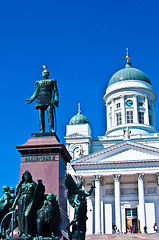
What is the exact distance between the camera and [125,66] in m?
74.4

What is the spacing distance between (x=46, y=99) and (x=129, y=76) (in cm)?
5889

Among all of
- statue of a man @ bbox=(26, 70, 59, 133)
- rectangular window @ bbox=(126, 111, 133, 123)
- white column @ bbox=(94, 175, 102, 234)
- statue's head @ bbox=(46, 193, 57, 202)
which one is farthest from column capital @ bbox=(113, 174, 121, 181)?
statue's head @ bbox=(46, 193, 57, 202)

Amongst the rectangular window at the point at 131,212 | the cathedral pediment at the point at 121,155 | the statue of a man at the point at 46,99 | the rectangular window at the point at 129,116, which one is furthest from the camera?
the rectangular window at the point at 129,116

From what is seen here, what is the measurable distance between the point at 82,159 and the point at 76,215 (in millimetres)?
39387

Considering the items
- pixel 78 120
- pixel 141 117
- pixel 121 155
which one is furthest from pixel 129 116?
pixel 121 155

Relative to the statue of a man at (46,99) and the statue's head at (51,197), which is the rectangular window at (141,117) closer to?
the statue of a man at (46,99)

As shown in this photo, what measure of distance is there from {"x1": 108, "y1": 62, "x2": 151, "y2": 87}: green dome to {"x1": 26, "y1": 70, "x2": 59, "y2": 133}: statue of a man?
191 feet

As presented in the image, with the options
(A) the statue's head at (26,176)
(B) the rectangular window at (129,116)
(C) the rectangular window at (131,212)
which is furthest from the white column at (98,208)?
(A) the statue's head at (26,176)

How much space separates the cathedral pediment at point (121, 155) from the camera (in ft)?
154

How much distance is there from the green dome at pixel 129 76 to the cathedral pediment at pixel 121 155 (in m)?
21.4

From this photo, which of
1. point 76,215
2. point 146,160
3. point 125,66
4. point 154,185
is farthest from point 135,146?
point 76,215

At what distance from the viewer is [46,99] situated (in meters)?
8.92

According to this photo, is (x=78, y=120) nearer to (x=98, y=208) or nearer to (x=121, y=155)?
(x=121, y=155)

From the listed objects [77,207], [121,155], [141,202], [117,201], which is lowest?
[77,207]
